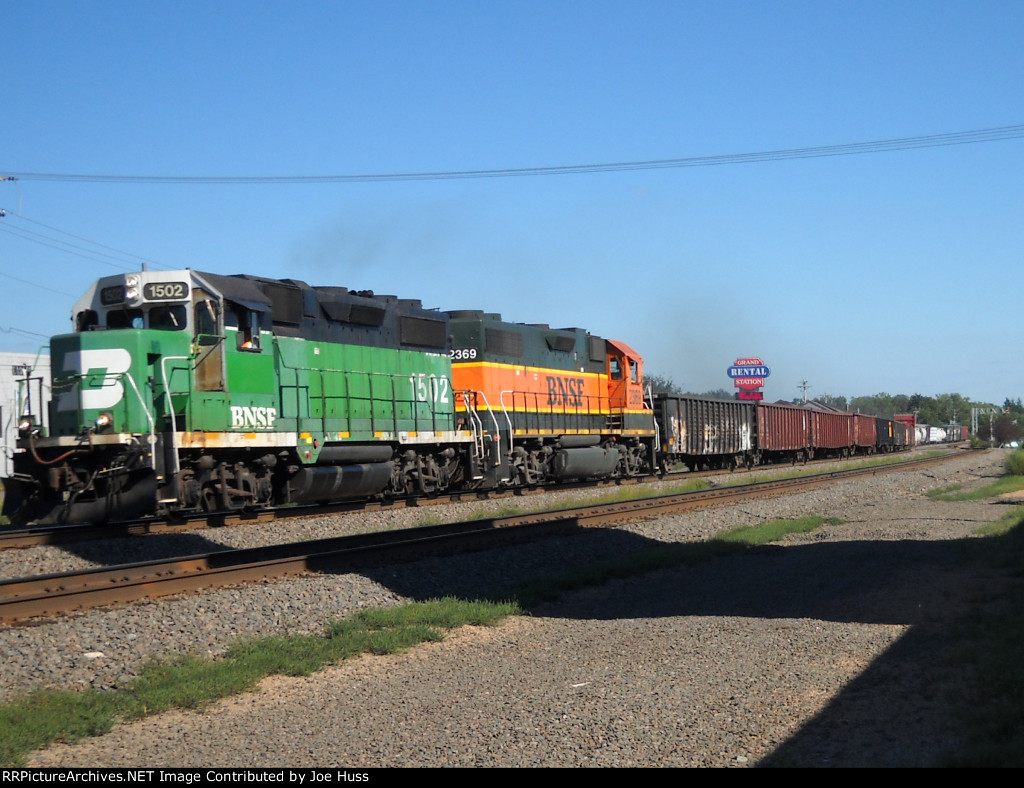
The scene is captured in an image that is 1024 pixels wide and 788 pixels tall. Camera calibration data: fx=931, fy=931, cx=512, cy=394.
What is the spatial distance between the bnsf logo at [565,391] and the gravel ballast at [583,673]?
1151 cm

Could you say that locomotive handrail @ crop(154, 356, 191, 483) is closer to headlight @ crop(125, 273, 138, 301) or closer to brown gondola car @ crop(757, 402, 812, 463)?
headlight @ crop(125, 273, 138, 301)

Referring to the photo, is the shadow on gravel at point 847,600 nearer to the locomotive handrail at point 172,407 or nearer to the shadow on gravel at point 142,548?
the shadow on gravel at point 142,548

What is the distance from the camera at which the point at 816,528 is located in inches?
661

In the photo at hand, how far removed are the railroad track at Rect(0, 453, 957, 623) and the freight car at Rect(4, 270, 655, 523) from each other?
2292mm

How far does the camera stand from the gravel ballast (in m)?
5.28

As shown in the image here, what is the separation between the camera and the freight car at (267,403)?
12.3m

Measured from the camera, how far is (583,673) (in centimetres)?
697

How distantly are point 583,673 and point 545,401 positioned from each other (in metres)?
16.0

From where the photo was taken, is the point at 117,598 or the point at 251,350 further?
the point at 251,350

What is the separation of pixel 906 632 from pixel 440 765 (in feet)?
15.4

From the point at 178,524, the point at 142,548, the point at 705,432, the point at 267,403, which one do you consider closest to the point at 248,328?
the point at 267,403

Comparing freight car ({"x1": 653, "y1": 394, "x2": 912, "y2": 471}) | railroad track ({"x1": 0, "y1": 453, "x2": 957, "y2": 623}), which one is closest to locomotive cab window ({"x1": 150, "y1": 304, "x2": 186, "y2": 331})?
railroad track ({"x1": 0, "y1": 453, "x2": 957, "y2": 623})
